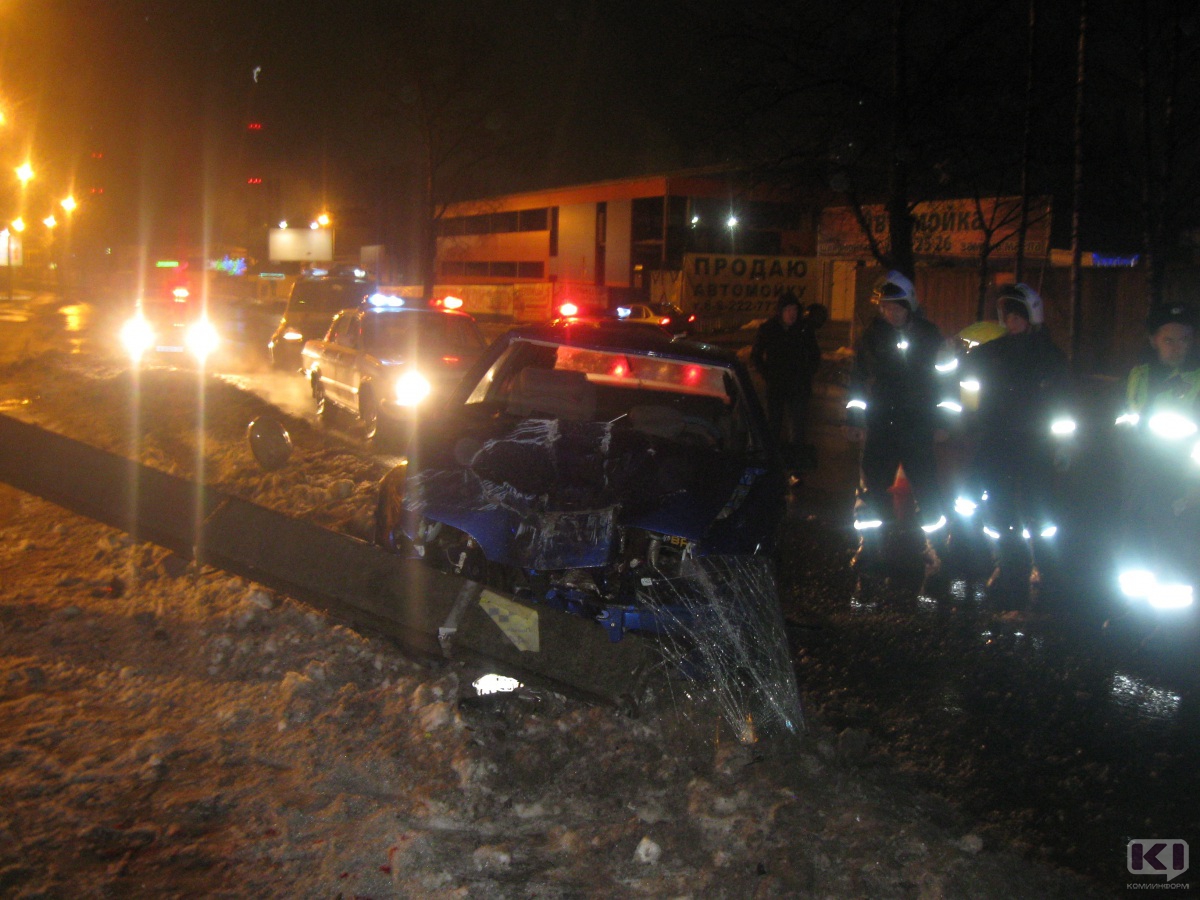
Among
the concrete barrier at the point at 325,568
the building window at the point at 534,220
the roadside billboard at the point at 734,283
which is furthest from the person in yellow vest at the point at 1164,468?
the building window at the point at 534,220

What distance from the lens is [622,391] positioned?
6.64 meters

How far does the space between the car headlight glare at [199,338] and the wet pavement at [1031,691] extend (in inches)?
682

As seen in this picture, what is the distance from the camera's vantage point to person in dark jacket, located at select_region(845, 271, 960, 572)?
22.2 feet

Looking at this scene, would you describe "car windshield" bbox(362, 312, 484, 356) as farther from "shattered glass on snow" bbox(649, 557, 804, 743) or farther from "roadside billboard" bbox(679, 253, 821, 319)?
"roadside billboard" bbox(679, 253, 821, 319)

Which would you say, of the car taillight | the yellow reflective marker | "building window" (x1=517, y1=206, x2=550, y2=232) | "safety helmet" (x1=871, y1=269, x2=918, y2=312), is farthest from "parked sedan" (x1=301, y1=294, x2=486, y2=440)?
"building window" (x1=517, y1=206, x2=550, y2=232)

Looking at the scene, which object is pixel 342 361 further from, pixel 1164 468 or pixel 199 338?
pixel 199 338

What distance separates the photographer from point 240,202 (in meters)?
73.7

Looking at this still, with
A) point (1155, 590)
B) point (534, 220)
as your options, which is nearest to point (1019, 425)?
point (1155, 590)

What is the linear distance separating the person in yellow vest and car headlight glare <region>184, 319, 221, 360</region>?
19219 millimetres

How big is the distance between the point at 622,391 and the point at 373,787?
330 cm

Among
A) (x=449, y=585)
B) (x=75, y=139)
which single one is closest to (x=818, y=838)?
(x=449, y=585)

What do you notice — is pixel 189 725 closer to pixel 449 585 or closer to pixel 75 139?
pixel 449 585

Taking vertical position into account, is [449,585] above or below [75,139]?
below

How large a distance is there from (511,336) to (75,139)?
49.7 metres
